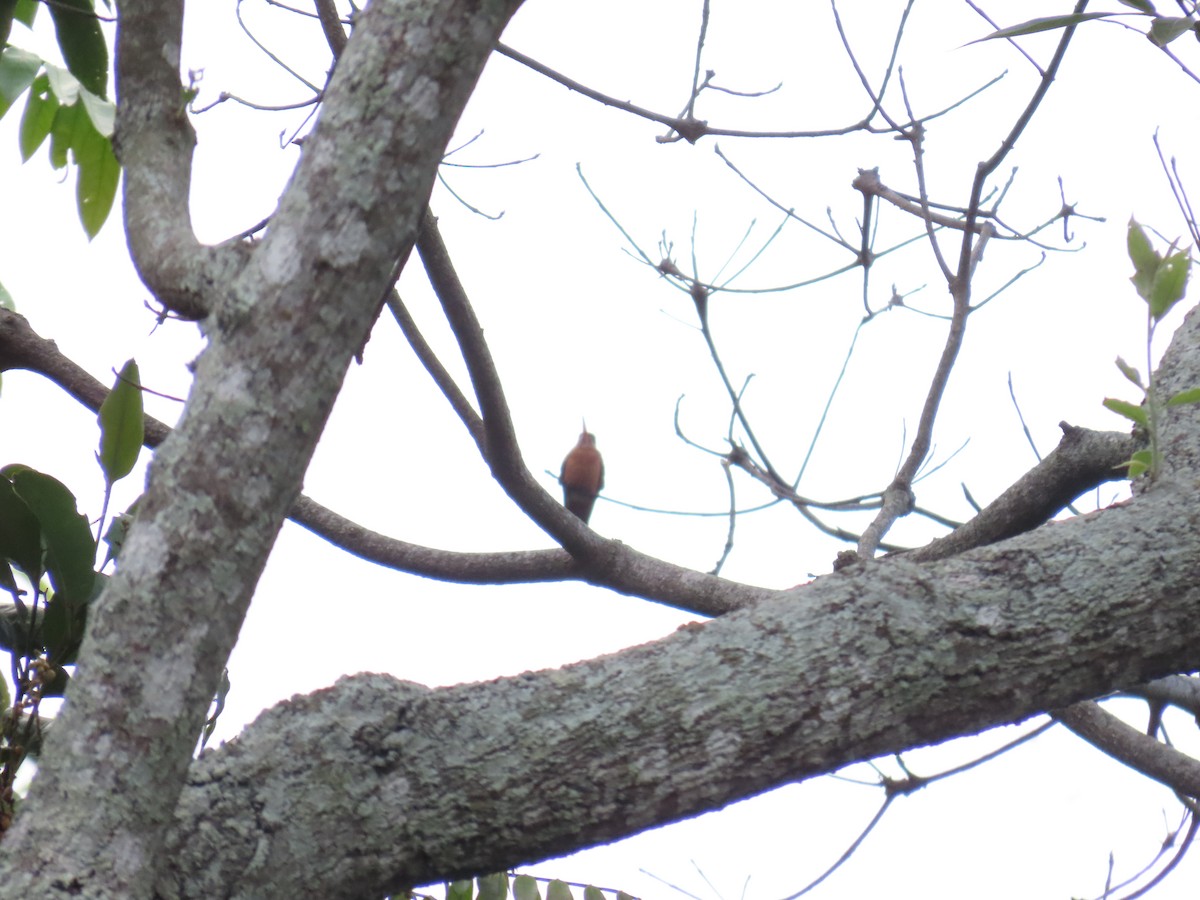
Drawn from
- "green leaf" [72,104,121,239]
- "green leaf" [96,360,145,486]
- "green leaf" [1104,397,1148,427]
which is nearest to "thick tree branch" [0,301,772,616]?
"green leaf" [72,104,121,239]

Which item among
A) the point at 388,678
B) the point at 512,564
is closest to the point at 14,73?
the point at 512,564

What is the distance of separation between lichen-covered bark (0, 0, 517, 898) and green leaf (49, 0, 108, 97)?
1049 mm

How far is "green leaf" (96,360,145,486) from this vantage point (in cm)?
146

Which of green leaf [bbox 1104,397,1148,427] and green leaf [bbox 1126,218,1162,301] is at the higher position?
green leaf [bbox 1126,218,1162,301]

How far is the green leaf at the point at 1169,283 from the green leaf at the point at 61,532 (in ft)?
4.23

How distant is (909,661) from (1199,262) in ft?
2.83

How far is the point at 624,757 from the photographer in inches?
42.6

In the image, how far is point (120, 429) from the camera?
1466mm

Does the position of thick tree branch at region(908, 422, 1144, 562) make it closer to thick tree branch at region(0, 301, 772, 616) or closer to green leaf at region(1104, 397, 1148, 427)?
thick tree branch at region(0, 301, 772, 616)

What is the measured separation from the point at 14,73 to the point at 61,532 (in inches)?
42.1

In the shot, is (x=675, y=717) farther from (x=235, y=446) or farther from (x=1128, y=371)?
(x=1128, y=371)

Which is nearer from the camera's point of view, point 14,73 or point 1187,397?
point 1187,397

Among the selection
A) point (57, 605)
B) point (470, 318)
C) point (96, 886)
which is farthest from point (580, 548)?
point (96, 886)

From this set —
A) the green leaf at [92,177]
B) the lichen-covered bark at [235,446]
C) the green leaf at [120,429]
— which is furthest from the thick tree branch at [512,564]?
the lichen-covered bark at [235,446]
